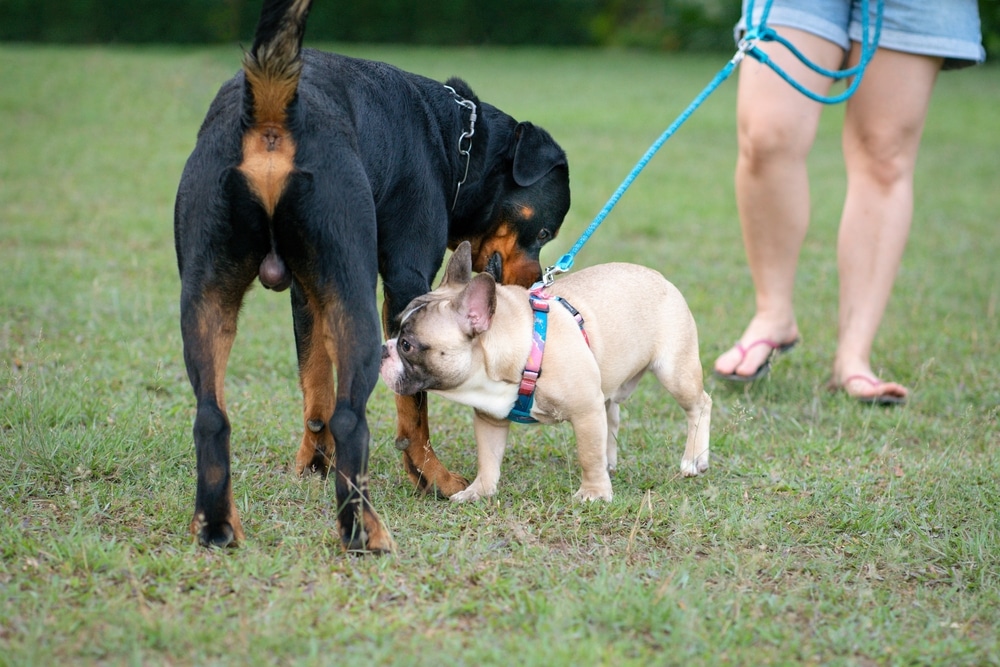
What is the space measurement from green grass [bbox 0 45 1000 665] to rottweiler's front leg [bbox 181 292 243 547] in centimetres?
11

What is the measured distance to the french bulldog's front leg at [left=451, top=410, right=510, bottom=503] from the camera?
4070 millimetres

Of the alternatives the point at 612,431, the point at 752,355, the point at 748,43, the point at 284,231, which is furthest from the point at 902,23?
the point at 284,231

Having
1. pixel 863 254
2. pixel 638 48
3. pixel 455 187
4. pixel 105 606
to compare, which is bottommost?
pixel 638 48

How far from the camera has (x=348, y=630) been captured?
9.41ft

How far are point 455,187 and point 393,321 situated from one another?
684 mm

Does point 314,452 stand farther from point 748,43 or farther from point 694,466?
point 748,43

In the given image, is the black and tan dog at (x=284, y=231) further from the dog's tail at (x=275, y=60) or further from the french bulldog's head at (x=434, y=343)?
the french bulldog's head at (x=434, y=343)

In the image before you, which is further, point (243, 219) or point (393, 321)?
point (393, 321)

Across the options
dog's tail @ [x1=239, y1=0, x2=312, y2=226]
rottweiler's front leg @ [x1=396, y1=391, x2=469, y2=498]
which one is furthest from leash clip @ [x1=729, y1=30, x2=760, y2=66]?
dog's tail @ [x1=239, y1=0, x2=312, y2=226]

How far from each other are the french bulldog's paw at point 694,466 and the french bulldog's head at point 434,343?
1120mm

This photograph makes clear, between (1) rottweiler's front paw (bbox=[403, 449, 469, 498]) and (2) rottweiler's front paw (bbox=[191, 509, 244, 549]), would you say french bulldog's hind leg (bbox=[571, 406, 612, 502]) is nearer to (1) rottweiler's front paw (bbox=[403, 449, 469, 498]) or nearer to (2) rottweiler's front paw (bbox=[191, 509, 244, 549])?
(1) rottweiler's front paw (bbox=[403, 449, 469, 498])

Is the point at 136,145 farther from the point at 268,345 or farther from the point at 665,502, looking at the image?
the point at 665,502

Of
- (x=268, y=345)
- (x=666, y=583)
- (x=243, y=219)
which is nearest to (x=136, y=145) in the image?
(x=268, y=345)

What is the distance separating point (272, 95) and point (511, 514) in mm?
1722
